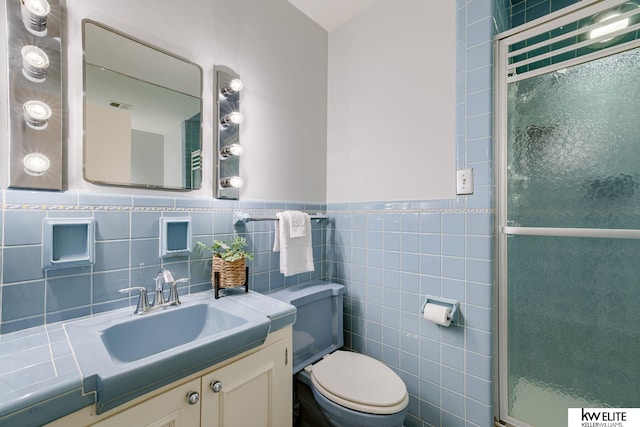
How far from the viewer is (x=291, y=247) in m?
1.58

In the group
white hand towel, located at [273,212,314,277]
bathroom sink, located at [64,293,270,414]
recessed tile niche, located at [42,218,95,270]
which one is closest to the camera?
bathroom sink, located at [64,293,270,414]

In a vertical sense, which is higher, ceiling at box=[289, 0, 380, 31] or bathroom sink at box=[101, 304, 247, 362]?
ceiling at box=[289, 0, 380, 31]

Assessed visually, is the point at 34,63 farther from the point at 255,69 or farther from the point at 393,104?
the point at 393,104

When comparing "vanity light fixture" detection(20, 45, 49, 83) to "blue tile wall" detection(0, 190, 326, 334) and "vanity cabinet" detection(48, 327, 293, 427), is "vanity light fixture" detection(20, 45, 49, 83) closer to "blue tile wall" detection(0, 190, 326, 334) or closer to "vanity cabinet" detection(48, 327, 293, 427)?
"blue tile wall" detection(0, 190, 326, 334)

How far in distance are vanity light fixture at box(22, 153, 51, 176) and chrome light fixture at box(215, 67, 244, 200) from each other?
62 cm

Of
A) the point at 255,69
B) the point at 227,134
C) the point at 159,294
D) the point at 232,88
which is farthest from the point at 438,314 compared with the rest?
the point at 255,69

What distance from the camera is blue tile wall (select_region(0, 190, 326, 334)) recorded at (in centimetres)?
87

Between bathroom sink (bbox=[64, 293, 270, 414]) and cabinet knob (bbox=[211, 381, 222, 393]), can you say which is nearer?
bathroom sink (bbox=[64, 293, 270, 414])

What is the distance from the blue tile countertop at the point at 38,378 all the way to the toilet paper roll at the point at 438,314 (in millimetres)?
1132

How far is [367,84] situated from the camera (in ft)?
5.81

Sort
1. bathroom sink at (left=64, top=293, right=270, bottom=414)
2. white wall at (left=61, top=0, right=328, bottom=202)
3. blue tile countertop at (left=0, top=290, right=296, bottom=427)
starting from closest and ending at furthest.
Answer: blue tile countertop at (left=0, top=290, right=296, bottom=427) → bathroom sink at (left=64, top=293, right=270, bottom=414) → white wall at (left=61, top=0, right=328, bottom=202)

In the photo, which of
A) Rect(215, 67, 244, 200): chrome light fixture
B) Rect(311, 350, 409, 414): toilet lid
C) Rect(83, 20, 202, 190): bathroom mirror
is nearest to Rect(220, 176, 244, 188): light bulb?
Rect(215, 67, 244, 200): chrome light fixture

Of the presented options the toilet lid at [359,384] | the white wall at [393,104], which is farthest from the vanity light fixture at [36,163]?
the white wall at [393,104]

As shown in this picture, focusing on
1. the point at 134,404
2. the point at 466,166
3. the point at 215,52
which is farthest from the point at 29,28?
the point at 466,166
